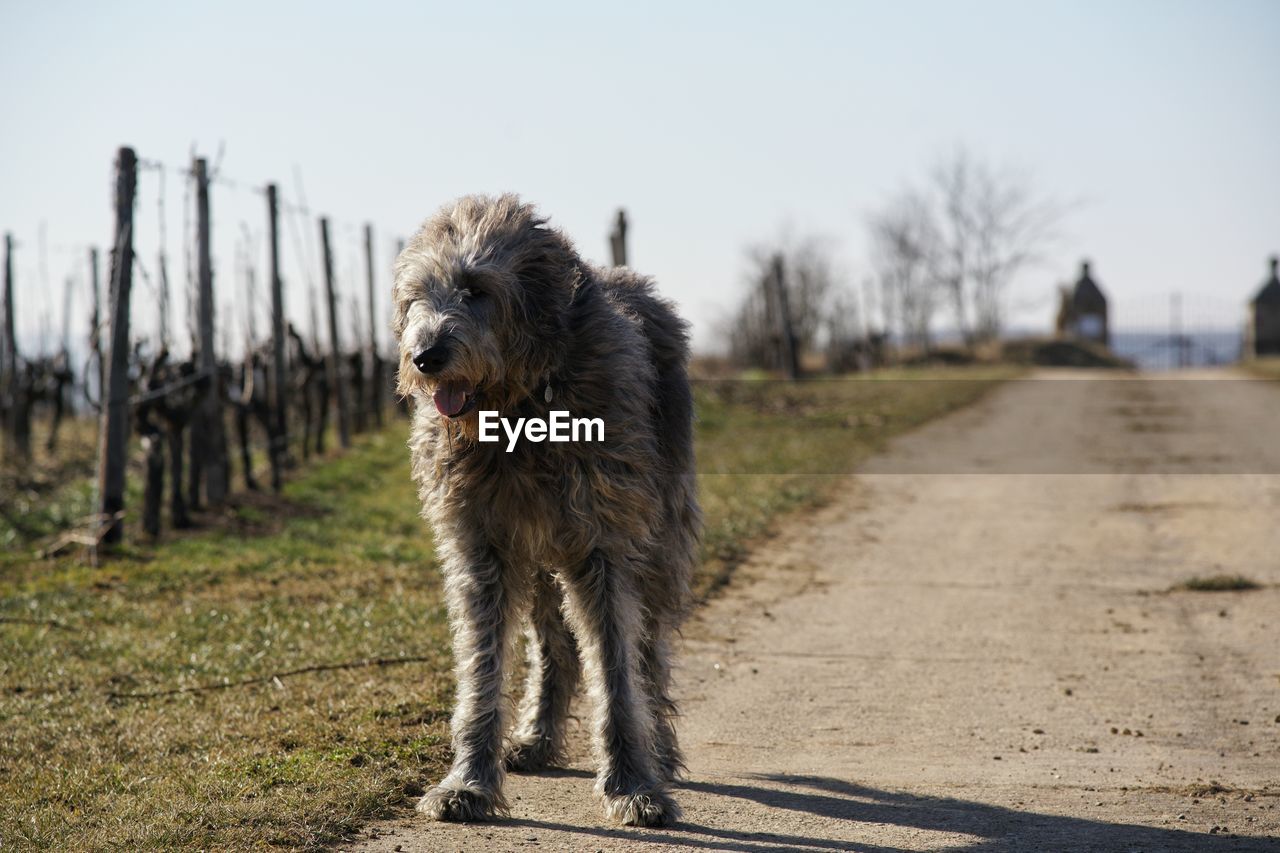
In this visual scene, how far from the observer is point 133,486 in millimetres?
14242

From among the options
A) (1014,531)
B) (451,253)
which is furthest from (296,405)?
(451,253)

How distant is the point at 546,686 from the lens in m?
5.62

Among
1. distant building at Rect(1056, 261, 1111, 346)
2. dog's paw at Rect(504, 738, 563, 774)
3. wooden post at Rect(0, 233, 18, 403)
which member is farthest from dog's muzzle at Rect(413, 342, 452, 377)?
distant building at Rect(1056, 261, 1111, 346)

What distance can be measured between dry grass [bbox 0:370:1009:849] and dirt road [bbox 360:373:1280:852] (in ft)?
1.76

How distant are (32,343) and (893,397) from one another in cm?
1495

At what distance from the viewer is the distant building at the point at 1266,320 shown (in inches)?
2028

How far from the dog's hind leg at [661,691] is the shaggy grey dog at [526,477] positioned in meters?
0.05

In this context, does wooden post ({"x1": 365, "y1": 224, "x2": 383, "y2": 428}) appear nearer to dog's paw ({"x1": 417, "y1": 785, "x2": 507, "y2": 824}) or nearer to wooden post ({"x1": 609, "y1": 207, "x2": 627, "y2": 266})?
wooden post ({"x1": 609, "y1": 207, "x2": 627, "y2": 266})

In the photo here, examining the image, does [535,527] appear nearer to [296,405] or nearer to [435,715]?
[435,715]

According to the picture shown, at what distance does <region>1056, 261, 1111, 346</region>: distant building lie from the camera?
190 ft

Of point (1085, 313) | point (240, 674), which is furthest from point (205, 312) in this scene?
point (1085, 313)

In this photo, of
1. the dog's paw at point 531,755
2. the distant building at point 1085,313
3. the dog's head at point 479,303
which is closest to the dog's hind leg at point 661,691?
the dog's paw at point 531,755

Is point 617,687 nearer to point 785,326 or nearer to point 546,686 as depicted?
point 546,686

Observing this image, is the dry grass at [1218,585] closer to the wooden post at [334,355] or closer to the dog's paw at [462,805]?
the dog's paw at [462,805]
